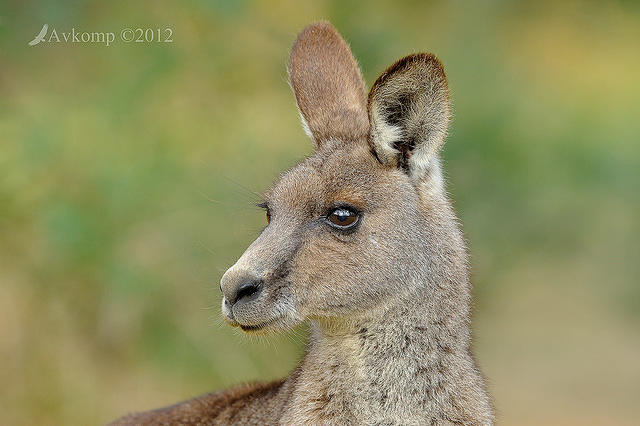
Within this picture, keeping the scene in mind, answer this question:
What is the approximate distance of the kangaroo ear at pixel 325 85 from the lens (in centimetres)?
602

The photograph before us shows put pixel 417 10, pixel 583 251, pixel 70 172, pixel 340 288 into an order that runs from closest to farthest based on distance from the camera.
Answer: pixel 340 288 → pixel 70 172 → pixel 417 10 → pixel 583 251


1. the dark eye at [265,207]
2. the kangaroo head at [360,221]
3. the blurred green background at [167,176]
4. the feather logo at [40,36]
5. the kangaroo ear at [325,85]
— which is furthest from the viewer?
the feather logo at [40,36]

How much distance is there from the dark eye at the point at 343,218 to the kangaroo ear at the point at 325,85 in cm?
65

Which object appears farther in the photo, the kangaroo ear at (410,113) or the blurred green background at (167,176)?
the blurred green background at (167,176)

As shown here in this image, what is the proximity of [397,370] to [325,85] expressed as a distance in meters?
1.78

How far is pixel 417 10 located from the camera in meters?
11.5

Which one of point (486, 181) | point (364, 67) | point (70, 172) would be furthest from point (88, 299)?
point (486, 181)

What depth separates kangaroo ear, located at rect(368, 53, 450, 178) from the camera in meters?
5.36

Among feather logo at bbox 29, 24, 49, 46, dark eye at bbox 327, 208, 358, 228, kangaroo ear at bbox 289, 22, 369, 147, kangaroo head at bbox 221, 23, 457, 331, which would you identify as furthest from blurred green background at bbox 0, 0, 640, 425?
dark eye at bbox 327, 208, 358, 228

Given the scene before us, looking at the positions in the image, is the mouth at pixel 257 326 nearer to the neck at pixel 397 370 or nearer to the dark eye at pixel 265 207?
the neck at pixel 397 370

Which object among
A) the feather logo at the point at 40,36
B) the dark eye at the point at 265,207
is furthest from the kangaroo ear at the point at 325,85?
the feather logo at the point at 40,36

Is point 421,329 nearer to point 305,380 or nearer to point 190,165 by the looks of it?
point 305,380

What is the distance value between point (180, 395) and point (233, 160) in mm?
2084

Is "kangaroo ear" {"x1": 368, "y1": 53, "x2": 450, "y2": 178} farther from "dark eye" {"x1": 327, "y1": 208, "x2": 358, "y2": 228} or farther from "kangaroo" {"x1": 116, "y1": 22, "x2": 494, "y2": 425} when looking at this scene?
"dark eye" {"x1": 327, "y1": 208, "x2": 358, "y2": 228}
